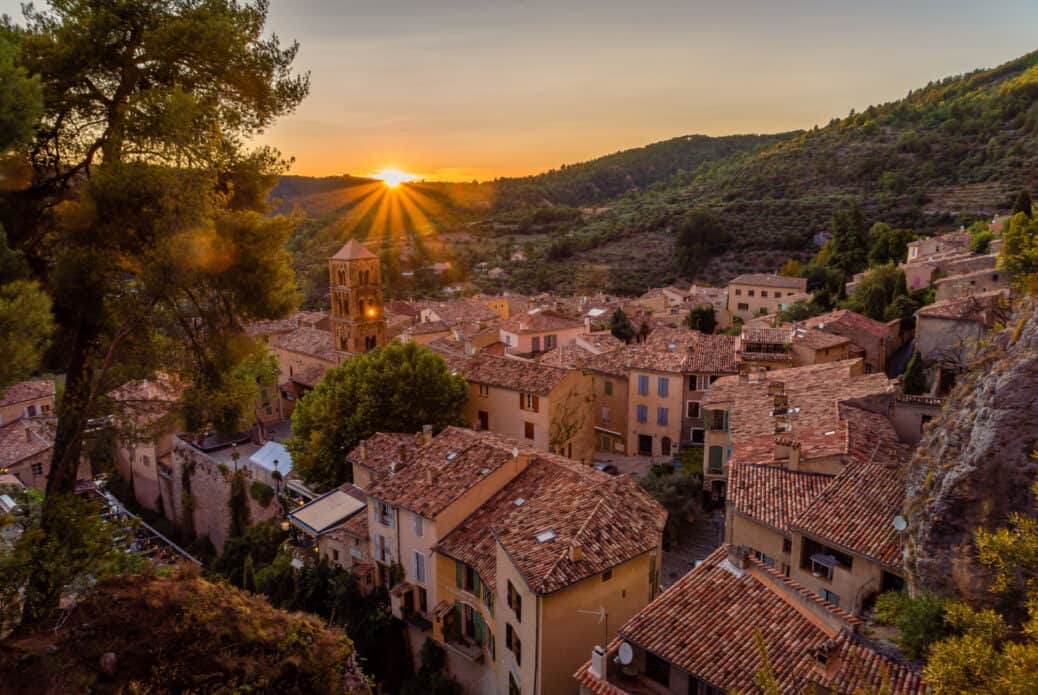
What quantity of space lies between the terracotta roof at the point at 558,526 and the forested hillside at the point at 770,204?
185 ft

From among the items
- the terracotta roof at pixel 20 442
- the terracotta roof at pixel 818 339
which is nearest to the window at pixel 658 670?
the terracotta roof at pixel 818 339

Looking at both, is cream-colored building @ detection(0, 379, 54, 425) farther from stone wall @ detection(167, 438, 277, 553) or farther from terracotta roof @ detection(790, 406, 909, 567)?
terracotta roof @ detection(790, 406, 909, 567)

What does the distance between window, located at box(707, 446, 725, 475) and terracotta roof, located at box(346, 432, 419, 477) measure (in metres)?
10.2

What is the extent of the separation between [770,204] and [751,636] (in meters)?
80.7

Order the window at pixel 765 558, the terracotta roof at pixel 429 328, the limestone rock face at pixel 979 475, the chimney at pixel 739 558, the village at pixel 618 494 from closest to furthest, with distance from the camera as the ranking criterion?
the limestone rock face at pixel 979 475, the village at pixel 618 494, the chimney at pixel 739 558, the window at pixel 765 558, the terracotta roof at pixel 429 328

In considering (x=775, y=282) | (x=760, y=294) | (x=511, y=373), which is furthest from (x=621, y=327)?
(x=511, y=373)

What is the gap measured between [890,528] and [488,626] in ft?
27.3

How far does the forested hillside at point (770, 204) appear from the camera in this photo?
2783 inches

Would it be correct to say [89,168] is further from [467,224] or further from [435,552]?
[467,224]

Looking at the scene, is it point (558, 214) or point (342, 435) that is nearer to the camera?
point (342, 435)

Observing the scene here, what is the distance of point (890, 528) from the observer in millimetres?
12492

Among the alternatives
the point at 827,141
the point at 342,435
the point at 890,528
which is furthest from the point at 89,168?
the point at 827,141

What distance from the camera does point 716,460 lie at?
24062 mm

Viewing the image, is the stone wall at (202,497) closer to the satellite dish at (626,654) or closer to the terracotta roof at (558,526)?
the terracotta roof at (558,526)
